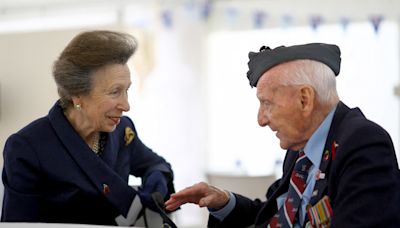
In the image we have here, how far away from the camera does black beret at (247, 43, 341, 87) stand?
3.53ft

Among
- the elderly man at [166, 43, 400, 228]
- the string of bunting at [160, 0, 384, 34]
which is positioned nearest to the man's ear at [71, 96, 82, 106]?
the elderly man at [166, 43, 400, 228]

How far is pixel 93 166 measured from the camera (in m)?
1.47

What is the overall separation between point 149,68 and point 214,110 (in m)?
0.54

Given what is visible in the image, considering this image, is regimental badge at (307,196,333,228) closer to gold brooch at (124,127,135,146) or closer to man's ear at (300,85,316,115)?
man's ear at (300,85,316,115)

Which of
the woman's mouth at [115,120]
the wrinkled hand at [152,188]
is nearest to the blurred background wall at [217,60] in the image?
the wrinkled hand at [152,188]

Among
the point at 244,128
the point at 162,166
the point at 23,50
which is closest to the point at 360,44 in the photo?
the point at 244,128

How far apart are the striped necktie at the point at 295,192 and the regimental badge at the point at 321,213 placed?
88 millimetres

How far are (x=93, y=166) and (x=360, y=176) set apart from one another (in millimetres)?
855

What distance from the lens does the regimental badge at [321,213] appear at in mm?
1011

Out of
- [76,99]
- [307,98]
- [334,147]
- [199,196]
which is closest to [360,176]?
[334,147]

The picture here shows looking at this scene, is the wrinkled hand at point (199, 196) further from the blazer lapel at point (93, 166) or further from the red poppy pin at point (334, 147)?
the red poppy pin at point (334, 147)

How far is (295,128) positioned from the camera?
111 cm

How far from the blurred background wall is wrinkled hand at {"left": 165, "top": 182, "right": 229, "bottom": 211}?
1541 mm

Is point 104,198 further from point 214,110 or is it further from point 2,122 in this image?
point 214,110
